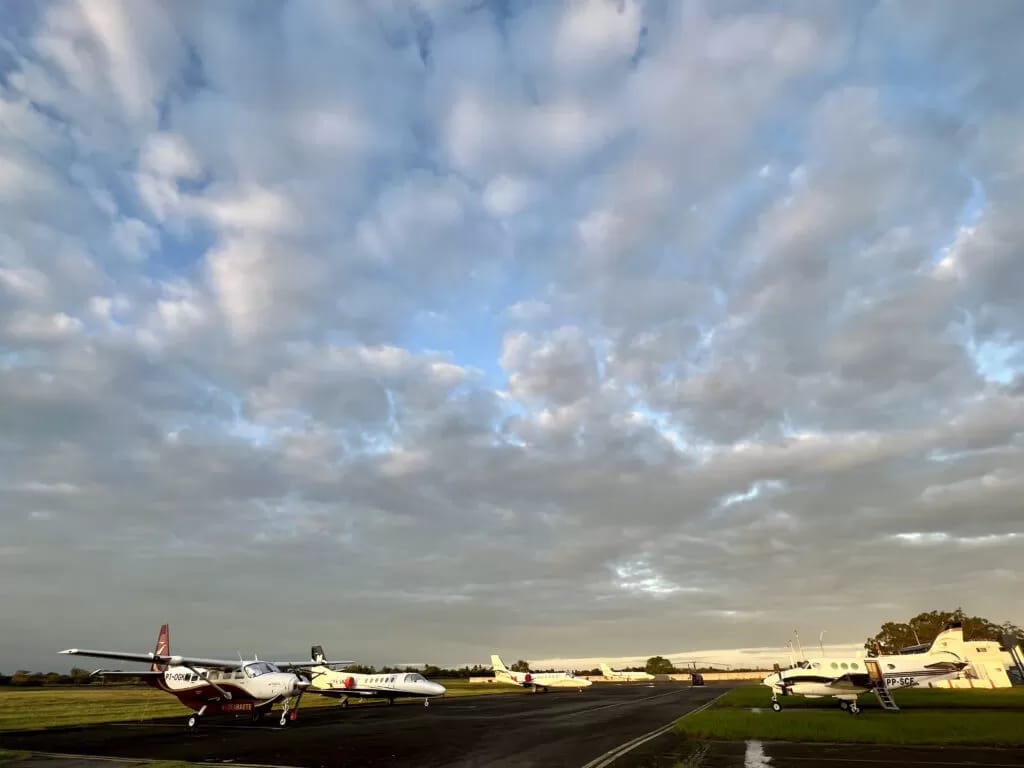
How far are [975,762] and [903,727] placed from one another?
32.7 ft

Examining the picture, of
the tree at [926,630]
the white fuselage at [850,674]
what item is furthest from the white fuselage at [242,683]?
the tree at [926,630]

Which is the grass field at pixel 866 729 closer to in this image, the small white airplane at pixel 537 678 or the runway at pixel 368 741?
the runway at pixel 368 741

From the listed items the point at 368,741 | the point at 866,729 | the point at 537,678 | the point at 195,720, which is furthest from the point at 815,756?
the point at 537,678

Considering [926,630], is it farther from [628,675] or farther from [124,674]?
[124,674]

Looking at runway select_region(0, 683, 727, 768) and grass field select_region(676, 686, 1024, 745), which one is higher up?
grass field select_region(676, 686, 1024, 745)

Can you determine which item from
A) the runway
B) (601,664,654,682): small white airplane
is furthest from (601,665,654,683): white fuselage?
the runway

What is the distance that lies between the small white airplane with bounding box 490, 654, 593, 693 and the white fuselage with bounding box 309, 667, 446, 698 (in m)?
34.3

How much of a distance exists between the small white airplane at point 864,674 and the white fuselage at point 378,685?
96.1ft

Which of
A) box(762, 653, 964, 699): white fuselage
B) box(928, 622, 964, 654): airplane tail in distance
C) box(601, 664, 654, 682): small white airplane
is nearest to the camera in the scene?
box(762, 653, 964, 699): white fuselage

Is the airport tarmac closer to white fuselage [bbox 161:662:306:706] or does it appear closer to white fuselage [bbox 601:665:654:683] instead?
white fuselage [bbox 161:662:306:706]

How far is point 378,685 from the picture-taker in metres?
54.6

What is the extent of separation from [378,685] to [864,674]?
39.3 metres

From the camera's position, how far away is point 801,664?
43531 millimetres

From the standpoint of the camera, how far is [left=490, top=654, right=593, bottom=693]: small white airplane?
84.7 m
